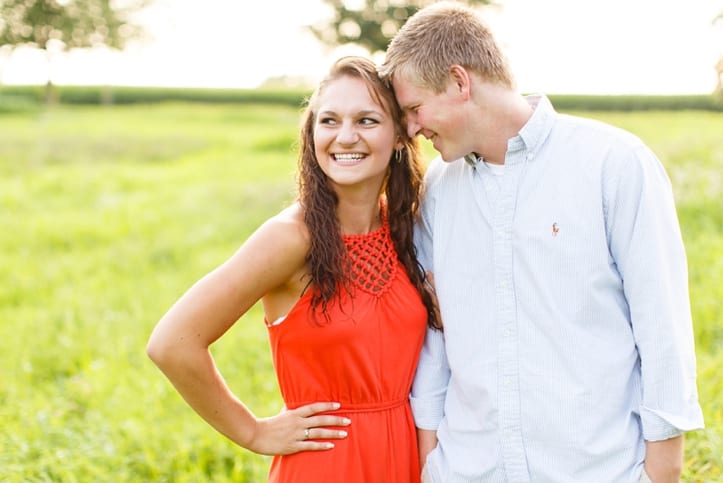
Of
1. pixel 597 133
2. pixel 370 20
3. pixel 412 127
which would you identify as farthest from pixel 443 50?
pixel 370 20

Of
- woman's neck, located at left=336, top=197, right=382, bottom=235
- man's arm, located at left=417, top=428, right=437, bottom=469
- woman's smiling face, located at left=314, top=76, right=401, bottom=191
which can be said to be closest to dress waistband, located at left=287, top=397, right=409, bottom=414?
man's arm, located at left=417, top=428, right=437, bottom=469

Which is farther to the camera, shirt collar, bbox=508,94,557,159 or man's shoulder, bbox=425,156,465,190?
man's shoulder, bbox=425,156,465,190

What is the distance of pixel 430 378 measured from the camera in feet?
9.41

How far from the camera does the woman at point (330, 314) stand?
2639 mm

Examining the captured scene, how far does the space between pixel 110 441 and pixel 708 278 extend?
176 inches

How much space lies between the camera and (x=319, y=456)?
110 inches

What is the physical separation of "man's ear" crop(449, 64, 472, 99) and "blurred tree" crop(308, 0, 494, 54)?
13430 mm

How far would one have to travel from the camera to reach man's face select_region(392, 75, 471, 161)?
2645 mm

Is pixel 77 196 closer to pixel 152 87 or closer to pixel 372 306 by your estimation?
pixel 372 306

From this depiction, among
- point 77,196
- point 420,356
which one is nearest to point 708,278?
point 420,356

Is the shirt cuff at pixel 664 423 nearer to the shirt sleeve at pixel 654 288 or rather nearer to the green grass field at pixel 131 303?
the shirt sleeve at pixel 654 288

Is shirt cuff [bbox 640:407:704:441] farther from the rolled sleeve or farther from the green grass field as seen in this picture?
the green grass field

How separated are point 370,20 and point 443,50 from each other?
1414 centimetres

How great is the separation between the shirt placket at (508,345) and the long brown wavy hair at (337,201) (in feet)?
1.39
